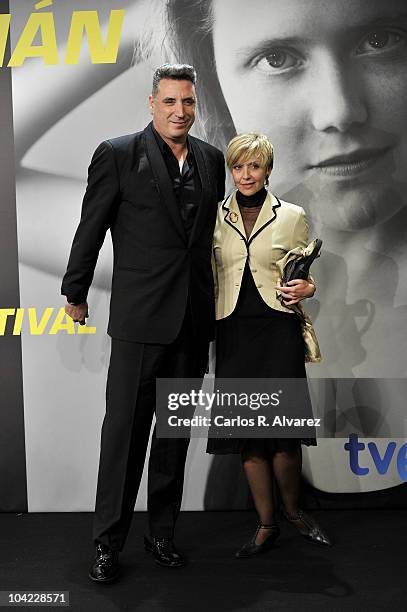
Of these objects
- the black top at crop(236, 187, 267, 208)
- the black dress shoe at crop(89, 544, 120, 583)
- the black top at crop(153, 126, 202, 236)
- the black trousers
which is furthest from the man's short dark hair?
the black dress shoe at crop(89, 544, 120, 583)

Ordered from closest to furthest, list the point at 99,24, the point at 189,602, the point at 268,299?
Result: the point at 189,602 → the point at 268,299 → the point at 99,24

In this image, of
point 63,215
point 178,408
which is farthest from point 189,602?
point 63,215

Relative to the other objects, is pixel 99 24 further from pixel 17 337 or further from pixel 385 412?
pixel 385 412

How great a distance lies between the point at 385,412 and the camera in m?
3.56

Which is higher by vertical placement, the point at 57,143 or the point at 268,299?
the point at 57,143

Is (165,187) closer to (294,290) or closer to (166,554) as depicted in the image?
(294,290)

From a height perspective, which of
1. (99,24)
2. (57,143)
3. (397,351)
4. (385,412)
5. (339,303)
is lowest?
(385,412)

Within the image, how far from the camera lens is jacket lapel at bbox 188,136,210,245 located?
8.98ft

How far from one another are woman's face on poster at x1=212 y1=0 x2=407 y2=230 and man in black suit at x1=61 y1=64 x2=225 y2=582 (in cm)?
74

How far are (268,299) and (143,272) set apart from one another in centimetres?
49

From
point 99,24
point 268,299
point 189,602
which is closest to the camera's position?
point 189,602

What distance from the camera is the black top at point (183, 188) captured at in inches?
108

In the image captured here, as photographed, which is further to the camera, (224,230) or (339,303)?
(339,303)

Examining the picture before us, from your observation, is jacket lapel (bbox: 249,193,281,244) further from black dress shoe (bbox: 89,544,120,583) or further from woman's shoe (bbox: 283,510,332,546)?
black dress shoe (bbox: 89,544,120,583)
